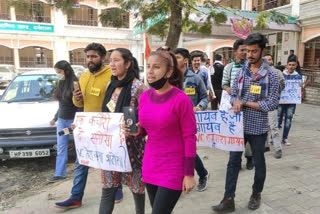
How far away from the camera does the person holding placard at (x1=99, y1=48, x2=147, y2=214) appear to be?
8.58 feet

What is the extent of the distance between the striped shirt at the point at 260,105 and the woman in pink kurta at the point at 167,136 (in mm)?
1245

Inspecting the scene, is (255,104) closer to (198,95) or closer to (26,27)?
(198,95)

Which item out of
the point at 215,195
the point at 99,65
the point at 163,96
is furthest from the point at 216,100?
the point at 163,96

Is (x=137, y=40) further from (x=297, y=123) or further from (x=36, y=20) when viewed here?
(x=297, y=123)

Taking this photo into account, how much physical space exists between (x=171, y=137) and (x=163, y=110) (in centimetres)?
21

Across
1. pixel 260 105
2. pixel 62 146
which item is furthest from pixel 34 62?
pixel 260 105

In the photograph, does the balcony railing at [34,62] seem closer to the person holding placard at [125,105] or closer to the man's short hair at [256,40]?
the person holding placard at [125,105]

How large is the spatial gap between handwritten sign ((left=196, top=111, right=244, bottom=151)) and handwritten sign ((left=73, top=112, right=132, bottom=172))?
1.29 m

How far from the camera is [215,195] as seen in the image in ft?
12.1

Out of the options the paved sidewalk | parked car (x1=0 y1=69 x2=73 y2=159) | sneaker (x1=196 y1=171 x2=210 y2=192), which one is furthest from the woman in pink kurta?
parked car (x1=0 y1=69 x2=73 y2=159)

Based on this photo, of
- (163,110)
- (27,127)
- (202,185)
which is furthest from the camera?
(27,127)

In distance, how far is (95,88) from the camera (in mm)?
3215

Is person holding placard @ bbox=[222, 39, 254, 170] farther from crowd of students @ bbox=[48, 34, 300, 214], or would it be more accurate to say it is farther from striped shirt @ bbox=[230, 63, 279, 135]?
striped shirt @ bbox=[230, 63, 279, 135]

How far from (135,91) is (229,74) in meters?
2.41
